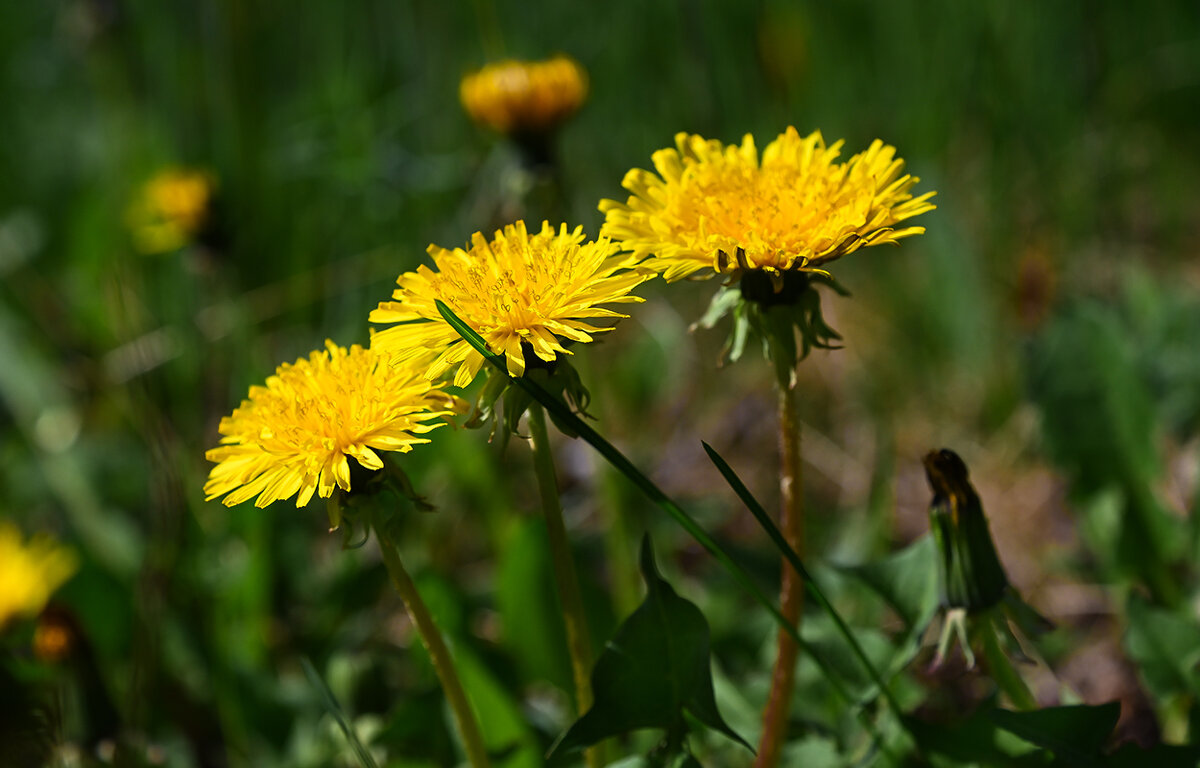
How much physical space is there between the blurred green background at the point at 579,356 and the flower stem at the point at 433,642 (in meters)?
0.26

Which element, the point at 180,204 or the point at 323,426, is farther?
the point at 180,204

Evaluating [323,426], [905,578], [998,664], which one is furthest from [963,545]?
[323,426]

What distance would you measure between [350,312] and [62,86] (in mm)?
2659

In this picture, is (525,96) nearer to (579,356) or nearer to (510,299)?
(579,356)

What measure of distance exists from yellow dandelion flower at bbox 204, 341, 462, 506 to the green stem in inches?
24.8

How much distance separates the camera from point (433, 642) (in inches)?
39.4

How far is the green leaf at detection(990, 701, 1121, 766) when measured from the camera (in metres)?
1.04

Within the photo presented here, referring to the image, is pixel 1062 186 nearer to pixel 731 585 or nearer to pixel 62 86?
pixel 731 585

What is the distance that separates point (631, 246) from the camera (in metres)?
1.00

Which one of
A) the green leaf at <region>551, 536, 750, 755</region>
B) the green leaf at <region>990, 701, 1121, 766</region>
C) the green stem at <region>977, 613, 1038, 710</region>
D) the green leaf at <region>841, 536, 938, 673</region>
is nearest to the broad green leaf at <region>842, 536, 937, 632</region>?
the green leaf at <region>841, 536, 938, 673</region>

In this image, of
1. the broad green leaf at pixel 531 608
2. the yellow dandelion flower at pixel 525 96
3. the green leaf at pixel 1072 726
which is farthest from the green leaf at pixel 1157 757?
the yellow dandelion flower at pixel 525 96

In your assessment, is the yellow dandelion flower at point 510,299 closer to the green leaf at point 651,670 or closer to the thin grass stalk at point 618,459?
the thin grass stalk at point 618,459

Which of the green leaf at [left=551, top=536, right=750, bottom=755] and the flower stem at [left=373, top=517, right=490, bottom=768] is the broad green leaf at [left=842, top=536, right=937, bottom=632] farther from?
the flower stem at [left=373, top=517, right=490, bottom=768]

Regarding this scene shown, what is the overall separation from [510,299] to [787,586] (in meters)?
0.48
